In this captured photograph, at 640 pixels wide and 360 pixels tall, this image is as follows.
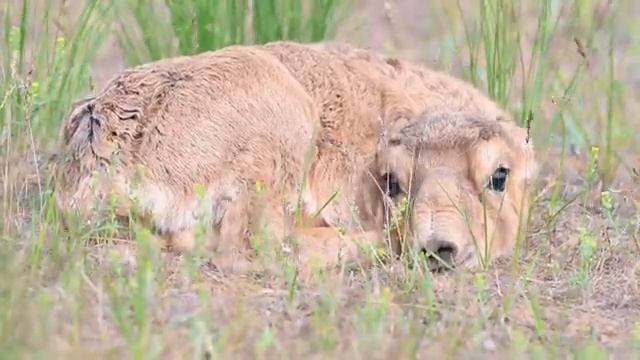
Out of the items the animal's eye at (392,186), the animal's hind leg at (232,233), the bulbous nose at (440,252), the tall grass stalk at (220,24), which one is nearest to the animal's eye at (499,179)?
the animal's eye at (392,186)

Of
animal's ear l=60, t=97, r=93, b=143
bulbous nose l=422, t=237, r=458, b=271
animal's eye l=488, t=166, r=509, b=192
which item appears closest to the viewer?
bulbous nose l=422, t=237, r=458, b=271

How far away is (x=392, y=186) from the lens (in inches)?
245

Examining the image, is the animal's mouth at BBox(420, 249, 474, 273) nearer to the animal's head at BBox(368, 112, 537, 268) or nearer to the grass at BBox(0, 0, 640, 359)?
the animal's head at BBox(368, 112, 537, 268)

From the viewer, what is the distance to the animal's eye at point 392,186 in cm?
618

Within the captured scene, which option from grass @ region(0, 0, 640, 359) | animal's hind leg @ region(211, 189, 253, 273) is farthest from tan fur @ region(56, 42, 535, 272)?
grass @ region(0, 0, 640, 359)

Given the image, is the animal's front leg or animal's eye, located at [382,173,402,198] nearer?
the animal's front leg

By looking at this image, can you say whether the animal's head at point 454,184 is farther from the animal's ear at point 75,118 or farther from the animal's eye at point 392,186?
the animal's ear at point 75,118

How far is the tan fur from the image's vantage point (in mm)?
5762

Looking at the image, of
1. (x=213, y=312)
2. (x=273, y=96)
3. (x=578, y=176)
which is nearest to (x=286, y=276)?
(x=213, y=312)

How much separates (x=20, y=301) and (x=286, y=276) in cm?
126

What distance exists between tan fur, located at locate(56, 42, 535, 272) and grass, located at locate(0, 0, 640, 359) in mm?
214

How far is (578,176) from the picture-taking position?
768 centimetres

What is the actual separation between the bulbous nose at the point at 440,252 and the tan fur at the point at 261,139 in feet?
0.20

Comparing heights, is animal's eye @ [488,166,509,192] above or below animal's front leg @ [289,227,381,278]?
above
